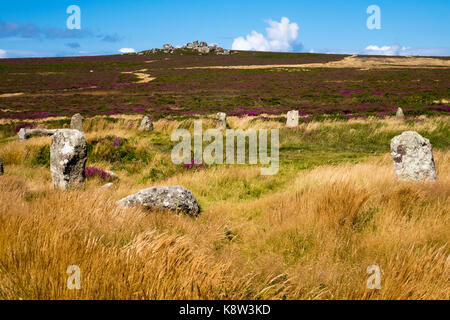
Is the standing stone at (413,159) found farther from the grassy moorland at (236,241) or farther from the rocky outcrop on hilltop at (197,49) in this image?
the rocky outcrop on hilltop at (197,49)

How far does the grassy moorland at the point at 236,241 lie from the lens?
8.09 ft

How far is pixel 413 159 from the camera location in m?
7.68

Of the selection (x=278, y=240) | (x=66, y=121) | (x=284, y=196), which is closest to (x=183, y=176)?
(x=284, y=196)

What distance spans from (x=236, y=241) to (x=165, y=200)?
1616 millimetres

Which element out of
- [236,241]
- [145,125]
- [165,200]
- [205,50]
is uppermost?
[205,50]

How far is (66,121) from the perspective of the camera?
20812 millimetres

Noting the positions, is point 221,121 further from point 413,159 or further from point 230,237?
point 230,237

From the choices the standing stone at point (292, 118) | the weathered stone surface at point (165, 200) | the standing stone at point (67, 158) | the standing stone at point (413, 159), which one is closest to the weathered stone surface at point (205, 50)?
the standing stone at point (292, 118)

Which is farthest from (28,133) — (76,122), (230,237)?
(230,237)

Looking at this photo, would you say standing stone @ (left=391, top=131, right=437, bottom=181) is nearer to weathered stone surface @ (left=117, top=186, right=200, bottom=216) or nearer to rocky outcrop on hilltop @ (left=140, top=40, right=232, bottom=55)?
weathered stone surface @ (left=117, top=186, right=200, bottom=216)

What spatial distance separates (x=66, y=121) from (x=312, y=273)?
68.9ft

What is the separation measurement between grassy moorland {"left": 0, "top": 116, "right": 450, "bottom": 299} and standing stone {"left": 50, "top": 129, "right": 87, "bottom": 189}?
0.47 m

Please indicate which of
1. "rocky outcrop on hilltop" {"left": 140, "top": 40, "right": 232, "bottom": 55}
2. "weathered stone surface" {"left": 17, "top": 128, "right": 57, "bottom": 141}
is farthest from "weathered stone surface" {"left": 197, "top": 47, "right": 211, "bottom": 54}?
"weathered stone surface" {"left": 17, "top": 128, "right": 57, "bottom": 141}
